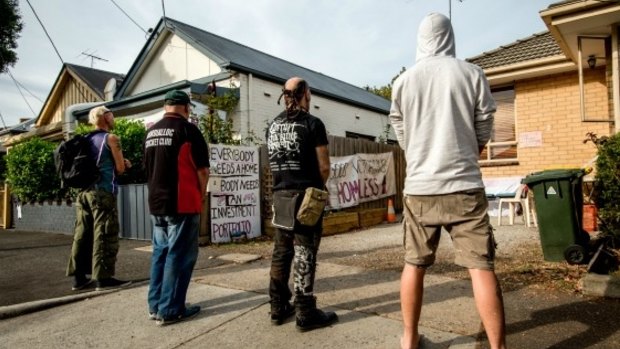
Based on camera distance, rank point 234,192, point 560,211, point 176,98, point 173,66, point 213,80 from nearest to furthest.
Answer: point 176,98 < point 560,211 < point 234,192 < point 213,80 < point 173,66

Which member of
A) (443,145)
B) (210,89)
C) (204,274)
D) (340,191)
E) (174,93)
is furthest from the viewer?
(210,89)

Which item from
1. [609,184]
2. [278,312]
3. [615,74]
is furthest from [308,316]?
[615,74]

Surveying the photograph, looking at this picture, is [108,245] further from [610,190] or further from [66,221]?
[66,221]

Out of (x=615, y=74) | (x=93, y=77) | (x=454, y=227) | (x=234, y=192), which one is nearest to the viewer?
(x=454, y=227)

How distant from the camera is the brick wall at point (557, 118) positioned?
29.7 feet

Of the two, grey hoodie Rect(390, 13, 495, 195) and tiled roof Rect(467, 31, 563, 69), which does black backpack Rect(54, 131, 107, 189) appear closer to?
grey hoodie Rect(390, 13, 495, 195)

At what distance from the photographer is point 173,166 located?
124 inches

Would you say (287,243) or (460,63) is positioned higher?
(460,63)

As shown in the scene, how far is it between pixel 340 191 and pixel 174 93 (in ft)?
20.6

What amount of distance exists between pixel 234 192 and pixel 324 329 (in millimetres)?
4747

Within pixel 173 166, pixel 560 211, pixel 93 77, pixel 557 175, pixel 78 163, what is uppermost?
pixel 93 77

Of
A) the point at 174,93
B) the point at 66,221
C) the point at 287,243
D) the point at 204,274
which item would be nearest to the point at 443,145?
the point at 287,243

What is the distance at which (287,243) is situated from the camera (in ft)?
10.0

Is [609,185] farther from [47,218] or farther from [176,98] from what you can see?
[47,218]
